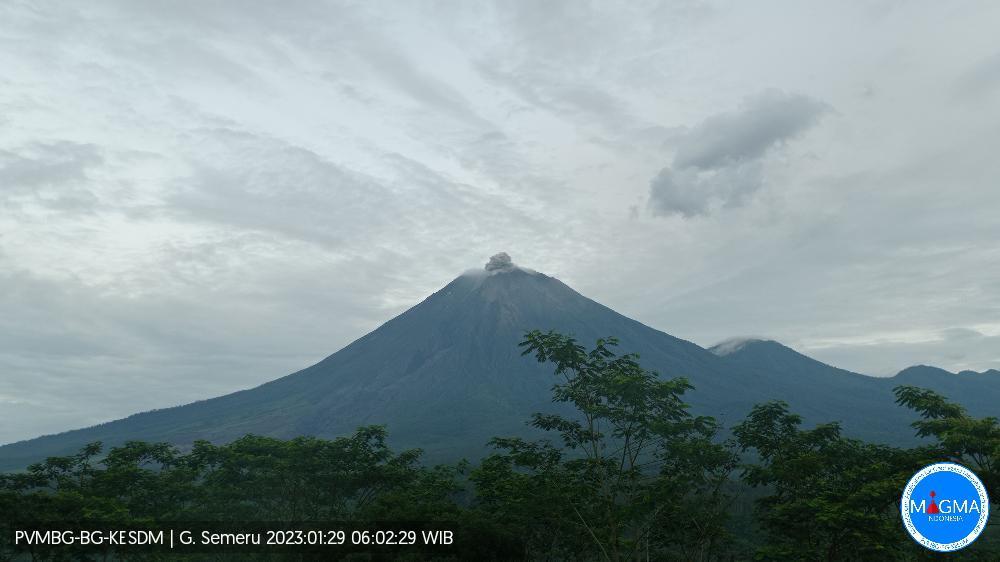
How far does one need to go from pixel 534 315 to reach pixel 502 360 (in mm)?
24308

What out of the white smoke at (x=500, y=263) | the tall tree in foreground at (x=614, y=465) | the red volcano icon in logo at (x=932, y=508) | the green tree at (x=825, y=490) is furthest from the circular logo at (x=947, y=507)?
the white smoke at (x=500, y=263)

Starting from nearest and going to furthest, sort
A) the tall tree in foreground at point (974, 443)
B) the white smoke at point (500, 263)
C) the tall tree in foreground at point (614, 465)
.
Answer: the tall tree in foreground at point (974, 443) < the tall tree in foreground at point (614, 465) < the white smoke at point (500, 263)

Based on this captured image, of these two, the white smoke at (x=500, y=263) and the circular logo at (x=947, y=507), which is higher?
the white smoke at (x=500, y=263)

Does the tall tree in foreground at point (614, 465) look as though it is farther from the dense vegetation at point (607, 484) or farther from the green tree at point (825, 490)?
the green tree at point (825, 490)

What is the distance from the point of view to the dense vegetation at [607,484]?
1623 centimetres

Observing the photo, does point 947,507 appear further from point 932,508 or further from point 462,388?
point 462,388

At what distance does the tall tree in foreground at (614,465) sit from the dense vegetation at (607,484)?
2.5 inches

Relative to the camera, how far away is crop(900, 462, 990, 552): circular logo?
570 inches

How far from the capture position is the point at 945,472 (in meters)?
14.8

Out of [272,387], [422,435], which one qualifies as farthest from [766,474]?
[272,387]

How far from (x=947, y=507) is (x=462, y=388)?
132367 millimetres

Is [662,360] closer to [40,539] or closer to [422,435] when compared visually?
[422,435]

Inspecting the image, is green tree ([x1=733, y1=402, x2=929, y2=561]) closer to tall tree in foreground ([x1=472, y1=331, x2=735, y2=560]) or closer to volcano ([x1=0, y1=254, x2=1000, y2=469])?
tall tree in foreground ([x1=472, y1=331, x2=735, y2=560])

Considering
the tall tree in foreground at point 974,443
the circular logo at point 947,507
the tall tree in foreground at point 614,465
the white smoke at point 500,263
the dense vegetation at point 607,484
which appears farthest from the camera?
the white smoke at point 500,263
